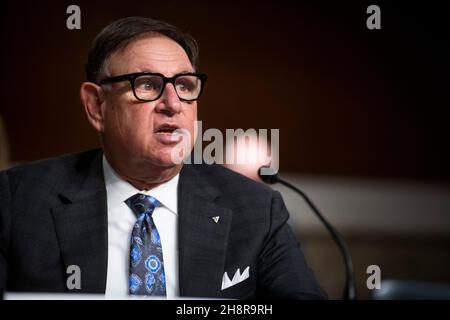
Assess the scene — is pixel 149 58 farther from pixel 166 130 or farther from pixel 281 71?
pixel 281 71

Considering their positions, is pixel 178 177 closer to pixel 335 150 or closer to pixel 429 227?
pixel 335 150

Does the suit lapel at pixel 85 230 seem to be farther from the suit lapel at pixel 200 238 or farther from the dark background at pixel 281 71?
the dark background at pixel 281 71

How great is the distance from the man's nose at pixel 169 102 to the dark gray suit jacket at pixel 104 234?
223mm

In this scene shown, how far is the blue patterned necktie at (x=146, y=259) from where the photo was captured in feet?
5.07

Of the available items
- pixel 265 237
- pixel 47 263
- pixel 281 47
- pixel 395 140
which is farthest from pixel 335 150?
pixel 47 263

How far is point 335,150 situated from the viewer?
2693mm

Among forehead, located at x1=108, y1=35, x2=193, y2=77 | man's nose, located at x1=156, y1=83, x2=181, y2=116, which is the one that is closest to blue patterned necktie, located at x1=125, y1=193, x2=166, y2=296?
man's nose, located at x1=156, y1=83, x2=181, y2=116

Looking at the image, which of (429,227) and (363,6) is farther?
(429,227)

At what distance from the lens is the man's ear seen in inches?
68.2

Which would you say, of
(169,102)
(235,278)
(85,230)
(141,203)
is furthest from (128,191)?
(235,278)

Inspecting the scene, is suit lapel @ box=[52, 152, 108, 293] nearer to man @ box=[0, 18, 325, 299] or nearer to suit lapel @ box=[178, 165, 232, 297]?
man @ box=[0, 18, 325, 299]
